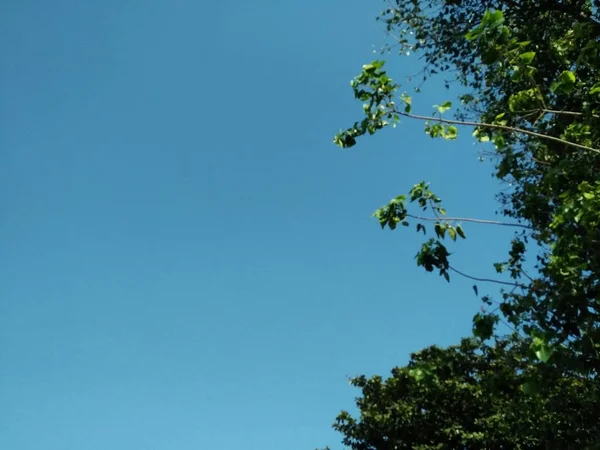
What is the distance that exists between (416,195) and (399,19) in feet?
23.3

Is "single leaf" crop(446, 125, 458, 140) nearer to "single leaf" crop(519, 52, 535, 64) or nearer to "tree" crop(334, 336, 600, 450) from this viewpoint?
"single leaf" crop(519, 52, 535, 64)

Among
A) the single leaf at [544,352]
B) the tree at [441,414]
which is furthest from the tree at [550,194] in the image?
the tree at [441,414]

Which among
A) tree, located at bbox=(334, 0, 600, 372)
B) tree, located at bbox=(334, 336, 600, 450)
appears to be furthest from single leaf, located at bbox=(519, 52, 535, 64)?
tree, located at bbox=(334, 336, 600, 450)

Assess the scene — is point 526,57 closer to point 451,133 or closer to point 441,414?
point 451,133

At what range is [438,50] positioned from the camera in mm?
12031

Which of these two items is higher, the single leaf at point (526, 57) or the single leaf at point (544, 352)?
the single leaf at point (526, 57)

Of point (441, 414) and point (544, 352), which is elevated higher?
point (441, 414)

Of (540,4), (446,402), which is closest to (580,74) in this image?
(540,4)

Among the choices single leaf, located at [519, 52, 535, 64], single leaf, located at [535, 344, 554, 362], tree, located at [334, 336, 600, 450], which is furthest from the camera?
tree, located at [334, 336, 600, 450]

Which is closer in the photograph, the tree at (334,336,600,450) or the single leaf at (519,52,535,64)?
the single leaf at (519,52,535,64)

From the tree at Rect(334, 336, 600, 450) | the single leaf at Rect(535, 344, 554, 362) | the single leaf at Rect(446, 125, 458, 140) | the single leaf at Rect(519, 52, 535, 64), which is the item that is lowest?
the single leaf at Rect(535, 344, 554, 362)

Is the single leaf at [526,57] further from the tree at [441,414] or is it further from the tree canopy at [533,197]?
the tree at [441,414]

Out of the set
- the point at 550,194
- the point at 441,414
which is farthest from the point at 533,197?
the point at 441,414

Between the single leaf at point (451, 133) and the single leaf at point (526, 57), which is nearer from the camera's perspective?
the single leaf at point (526, 57)
